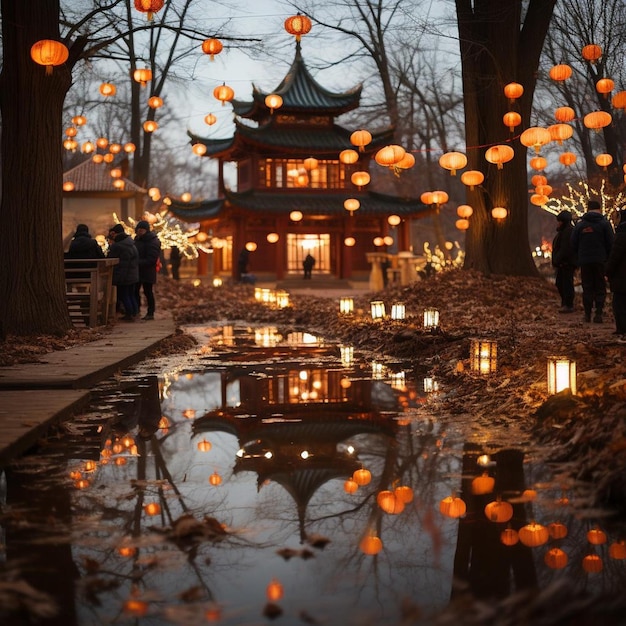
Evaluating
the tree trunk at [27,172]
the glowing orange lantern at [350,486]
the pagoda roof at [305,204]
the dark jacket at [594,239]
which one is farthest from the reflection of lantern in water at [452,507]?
the pagoda roof at [305,204]

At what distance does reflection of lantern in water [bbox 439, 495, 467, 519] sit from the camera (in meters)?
4.23

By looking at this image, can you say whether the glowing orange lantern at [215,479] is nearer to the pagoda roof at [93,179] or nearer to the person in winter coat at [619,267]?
the person in winter coat at [619,267]

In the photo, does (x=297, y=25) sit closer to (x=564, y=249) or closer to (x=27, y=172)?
(x=564, y=249)

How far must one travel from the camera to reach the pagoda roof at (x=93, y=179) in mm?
43188

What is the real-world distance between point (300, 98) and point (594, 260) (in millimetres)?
29320

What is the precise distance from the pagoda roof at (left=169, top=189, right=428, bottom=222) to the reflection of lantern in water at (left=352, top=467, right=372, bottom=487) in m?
33.3

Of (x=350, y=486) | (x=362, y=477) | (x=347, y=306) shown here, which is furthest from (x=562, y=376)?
(x=347, y=306)

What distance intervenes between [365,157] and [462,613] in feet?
125

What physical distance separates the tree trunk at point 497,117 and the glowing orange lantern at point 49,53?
436 inches

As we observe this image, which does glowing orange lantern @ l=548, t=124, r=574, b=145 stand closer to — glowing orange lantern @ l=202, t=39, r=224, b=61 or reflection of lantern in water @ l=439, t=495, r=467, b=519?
glowing orange lantern @ l=202, t=39, r=224, b=61

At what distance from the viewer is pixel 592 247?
13.9m

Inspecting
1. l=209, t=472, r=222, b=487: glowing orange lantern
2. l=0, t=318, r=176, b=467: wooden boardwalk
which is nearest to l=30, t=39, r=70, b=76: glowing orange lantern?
l=0, t=318, r=176, b=467: wooden boardwalk

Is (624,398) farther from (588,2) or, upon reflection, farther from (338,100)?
(338,100)

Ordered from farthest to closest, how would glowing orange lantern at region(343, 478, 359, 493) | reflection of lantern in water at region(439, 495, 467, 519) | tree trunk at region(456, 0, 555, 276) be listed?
tree trunk at region(456, 0, 555, 276) < glowing orange lantern at region(343, 478, 359, 493) < reflection of lantern in water at region(439, 495, 467, 519)
